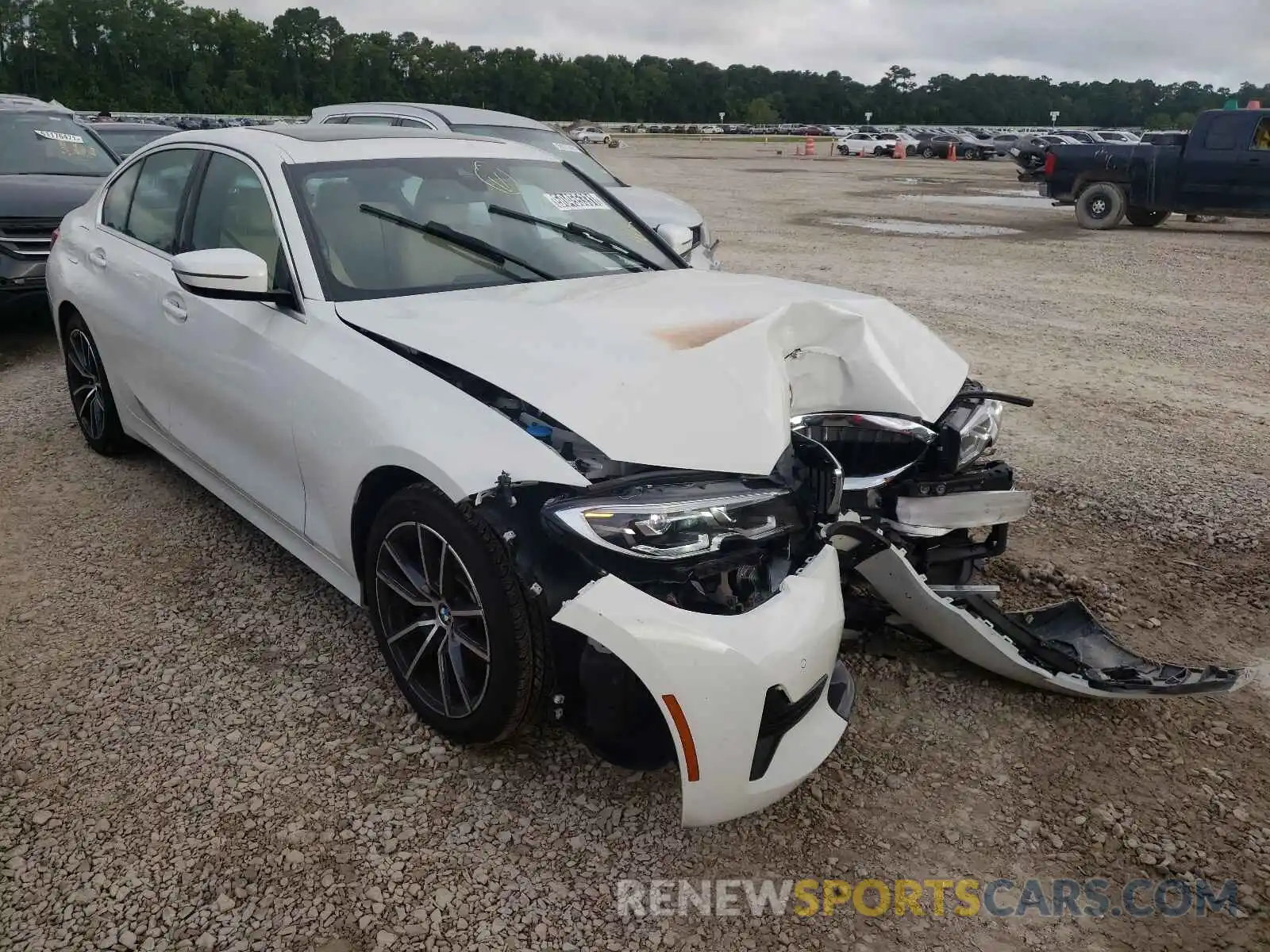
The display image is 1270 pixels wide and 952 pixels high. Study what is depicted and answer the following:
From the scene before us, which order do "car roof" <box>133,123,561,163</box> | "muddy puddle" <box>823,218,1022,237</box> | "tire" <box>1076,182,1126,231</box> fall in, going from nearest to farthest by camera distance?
1. "car roof" <box>133,123,561,163</box>
2. "muddy puddle" <box>823,218,1022,237</box>
3. "tire" <box>1076,182,1126,231</box>

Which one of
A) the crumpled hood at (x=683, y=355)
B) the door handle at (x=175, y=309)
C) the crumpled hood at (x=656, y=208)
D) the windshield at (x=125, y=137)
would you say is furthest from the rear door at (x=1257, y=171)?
the door handle at (x=175, y=309)

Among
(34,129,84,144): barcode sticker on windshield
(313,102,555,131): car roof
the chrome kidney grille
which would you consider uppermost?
(313,102,555,131): car roof

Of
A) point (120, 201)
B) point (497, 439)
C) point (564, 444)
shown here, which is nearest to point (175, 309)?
point (120, 201)

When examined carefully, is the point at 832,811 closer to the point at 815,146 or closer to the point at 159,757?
the point at 159,757

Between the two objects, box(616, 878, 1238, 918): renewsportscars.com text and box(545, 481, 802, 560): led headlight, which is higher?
box(545, 481, 802, 560): led headlight

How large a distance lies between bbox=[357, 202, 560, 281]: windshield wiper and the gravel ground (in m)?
1.36

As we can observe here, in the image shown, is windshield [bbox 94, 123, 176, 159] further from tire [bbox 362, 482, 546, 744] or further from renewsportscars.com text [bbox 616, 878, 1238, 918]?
renewsportscars.com text [bbox 616, 878, 1238, 918]

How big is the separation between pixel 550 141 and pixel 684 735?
295 inches

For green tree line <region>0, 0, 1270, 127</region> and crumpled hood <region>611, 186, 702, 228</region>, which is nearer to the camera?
crumpled hood <region>611, 186, 702, 228</region>

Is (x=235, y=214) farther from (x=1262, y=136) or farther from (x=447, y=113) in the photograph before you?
(x=1262, y=136)

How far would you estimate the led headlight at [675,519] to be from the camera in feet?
7.27

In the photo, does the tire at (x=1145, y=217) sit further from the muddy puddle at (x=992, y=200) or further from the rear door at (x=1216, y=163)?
the muddy puddle at (x=992, y=200)

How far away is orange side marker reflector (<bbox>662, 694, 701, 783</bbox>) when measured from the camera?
6.87 ft

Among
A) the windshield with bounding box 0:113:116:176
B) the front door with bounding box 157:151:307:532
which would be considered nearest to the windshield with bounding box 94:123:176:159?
the windshield with bounding box 0:113:116:176
